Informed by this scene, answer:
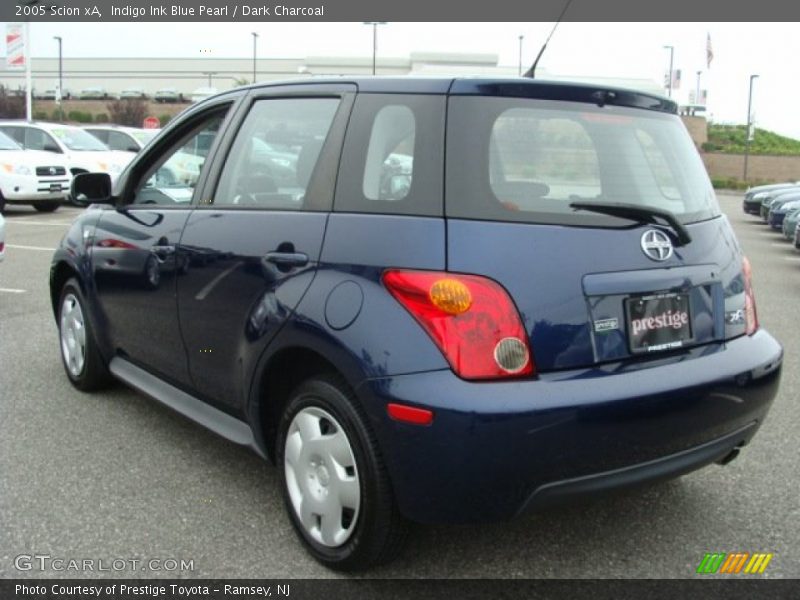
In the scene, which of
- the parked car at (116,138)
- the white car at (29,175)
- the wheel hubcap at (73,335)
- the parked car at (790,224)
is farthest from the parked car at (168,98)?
the wheel hubcap at (73,335)

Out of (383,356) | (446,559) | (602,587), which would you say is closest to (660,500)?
(602,587)

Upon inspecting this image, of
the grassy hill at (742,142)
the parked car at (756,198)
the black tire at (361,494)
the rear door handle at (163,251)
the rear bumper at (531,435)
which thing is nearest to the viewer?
the rear bumper at (531,435)

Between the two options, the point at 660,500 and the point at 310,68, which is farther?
the point at 310,68

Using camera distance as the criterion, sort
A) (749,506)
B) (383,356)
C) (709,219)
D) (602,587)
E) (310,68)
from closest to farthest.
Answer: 1. (383,356)
2. (602,587)
3. (709,219)
4. (749,506)
5. (310,68)

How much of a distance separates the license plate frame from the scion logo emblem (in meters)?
0.13

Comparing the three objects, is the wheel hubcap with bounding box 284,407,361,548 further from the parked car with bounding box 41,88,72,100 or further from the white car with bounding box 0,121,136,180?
the parked car with bounding box 41,88,72,100

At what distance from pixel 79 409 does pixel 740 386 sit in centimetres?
344

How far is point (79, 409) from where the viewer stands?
14.9ft

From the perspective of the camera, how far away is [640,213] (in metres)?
2.72

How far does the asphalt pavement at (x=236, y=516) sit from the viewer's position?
2895 millimetres

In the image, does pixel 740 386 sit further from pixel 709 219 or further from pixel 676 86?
pixel 676 86

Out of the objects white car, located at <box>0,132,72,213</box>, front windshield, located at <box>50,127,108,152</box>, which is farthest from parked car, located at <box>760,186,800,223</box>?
front windshield, located at <box>50,127,108,152</box>

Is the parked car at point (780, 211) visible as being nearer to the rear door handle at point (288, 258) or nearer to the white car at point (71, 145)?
the white car at point (71, 145)

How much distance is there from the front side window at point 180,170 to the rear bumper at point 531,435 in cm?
167
